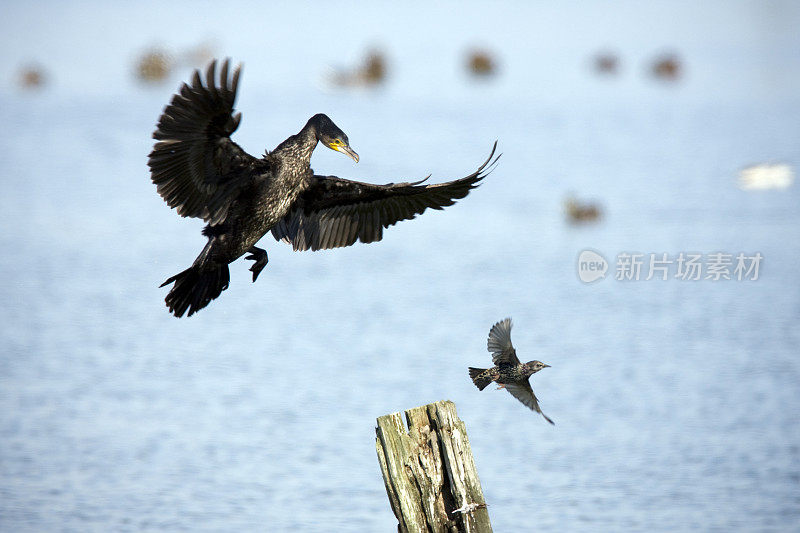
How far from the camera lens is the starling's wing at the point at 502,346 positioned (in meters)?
5.47

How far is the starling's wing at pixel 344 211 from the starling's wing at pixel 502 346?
0.96 m

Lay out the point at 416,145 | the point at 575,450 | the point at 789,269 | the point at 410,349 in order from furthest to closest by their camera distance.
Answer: the point at 416,145
the point at 789,269
the point at 410,349
the point at 575,450

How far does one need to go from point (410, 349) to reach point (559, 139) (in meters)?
9.62

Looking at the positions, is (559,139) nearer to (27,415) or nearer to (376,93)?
(376,93)

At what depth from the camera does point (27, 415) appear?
9.52m

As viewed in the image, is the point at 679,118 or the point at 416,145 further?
the point at 679,118

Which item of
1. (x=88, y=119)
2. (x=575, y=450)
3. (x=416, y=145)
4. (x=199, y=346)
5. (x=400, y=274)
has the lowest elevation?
(x=575, y=450)

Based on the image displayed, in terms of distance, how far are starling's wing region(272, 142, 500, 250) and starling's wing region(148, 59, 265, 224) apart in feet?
2.37

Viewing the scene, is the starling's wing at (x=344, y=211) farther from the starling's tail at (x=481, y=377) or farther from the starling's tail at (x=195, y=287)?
the starling's tail at (x=481, y=377)

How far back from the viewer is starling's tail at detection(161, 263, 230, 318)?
18.5 feet

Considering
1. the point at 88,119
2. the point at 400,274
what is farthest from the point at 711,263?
the point at 88,119

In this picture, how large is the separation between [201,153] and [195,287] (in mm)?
766

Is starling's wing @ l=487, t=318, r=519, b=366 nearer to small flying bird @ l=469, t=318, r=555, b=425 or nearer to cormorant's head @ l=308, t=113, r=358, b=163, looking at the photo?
small flying bird @ l=469, t=318, r=555, b=425

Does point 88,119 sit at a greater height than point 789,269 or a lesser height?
greater
